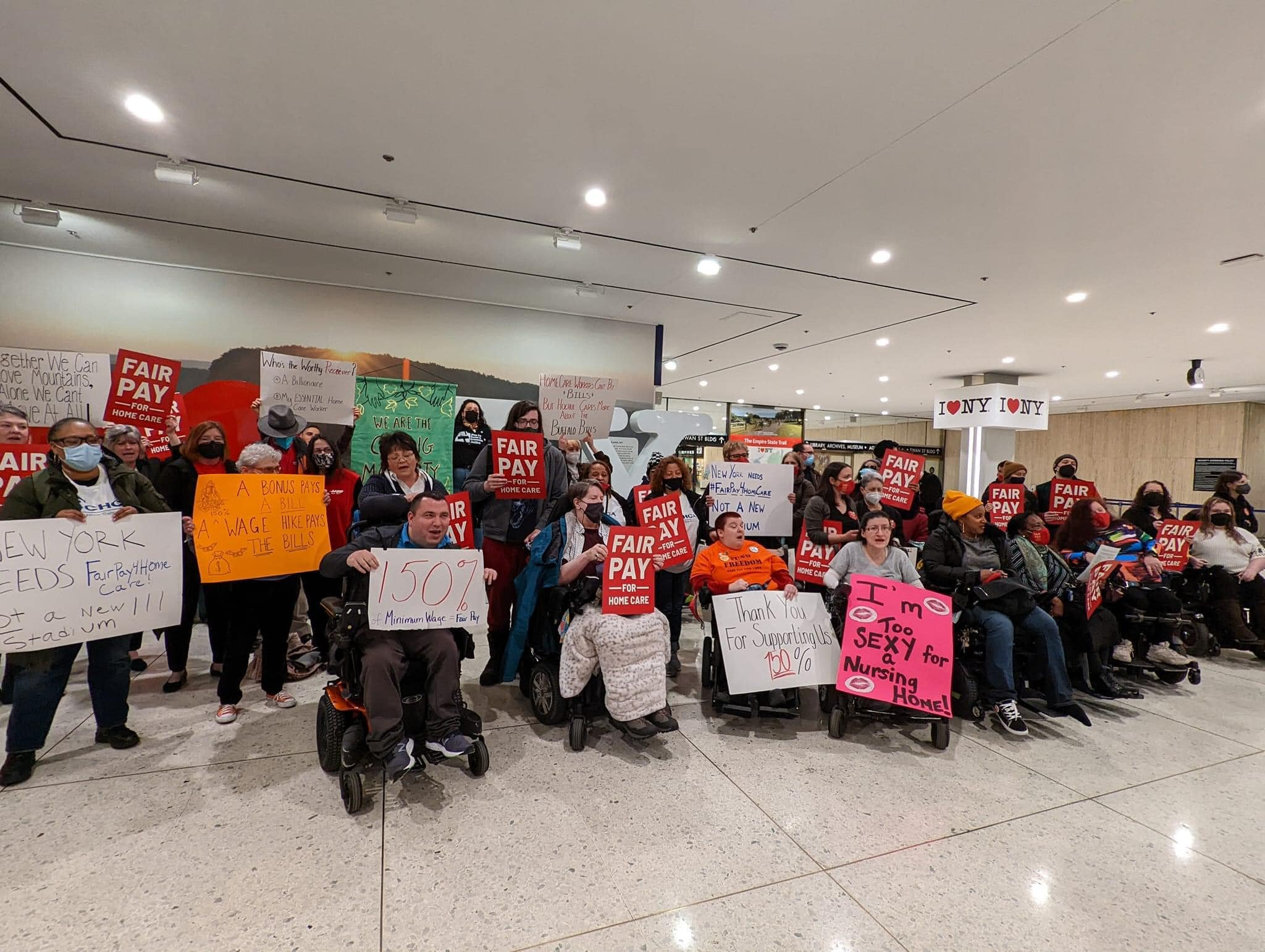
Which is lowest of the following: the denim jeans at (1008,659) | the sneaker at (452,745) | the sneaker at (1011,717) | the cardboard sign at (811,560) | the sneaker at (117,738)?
the sneaker at (117,738)

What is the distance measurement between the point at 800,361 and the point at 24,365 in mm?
9364

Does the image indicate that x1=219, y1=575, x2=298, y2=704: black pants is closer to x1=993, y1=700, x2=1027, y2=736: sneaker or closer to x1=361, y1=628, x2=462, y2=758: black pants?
x1=361, y1=628, x2=462, y2=758: black pants

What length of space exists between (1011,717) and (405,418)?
15.5 ft

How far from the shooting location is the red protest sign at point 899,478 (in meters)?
3.94

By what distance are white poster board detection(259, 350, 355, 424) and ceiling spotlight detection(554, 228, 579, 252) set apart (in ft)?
6.46

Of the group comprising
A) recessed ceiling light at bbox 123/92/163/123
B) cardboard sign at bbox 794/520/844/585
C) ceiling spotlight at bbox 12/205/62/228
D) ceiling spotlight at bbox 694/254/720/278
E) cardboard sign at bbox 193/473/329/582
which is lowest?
cardboard sign at bbox 794/520/844/585

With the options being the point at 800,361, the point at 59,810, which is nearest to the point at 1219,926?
the point at 59,810

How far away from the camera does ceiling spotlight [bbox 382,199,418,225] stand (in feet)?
13.3

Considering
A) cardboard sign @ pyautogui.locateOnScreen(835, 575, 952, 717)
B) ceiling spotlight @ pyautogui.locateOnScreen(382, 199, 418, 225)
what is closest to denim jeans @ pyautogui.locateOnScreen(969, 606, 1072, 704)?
cardboard sign @ pyautogui.locateOnScreen(835, 575, 952, 717)

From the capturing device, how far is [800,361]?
9.71 metres

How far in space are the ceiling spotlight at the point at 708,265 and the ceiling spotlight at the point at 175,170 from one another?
3.84m

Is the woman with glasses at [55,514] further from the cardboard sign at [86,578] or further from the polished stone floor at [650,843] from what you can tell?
the polished stone floor at [650,843]

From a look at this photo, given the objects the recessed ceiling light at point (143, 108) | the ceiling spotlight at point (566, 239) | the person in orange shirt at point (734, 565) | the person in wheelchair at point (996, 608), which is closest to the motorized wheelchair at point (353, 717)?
the person in orange shirt at point (734, 565)

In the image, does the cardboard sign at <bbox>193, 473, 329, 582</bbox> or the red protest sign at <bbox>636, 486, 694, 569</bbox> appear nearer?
the cardboard sign at <bbox>193, 473, 329, 582</bbox>
